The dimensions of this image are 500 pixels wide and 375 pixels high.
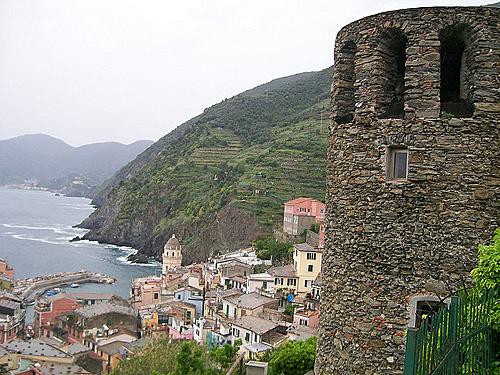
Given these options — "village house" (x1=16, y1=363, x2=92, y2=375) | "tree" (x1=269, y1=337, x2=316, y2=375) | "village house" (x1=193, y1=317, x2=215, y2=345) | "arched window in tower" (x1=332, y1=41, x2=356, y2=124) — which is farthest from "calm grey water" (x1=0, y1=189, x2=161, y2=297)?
"arched window in tower" (x1=332, y1=41, x2=356, y2=124)

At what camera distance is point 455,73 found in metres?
7.46

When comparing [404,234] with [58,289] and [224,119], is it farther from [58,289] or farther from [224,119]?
[224,119]

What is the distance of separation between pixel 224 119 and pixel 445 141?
447 ft

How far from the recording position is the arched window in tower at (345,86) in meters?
7.36

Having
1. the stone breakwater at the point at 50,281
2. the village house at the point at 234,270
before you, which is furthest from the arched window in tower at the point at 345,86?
the stone breakwater at the point at 50,281

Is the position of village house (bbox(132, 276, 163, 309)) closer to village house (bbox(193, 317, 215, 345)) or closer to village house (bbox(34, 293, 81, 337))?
village house (bbox(34, 293, 81, 337))

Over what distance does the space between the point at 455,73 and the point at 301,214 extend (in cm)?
6453

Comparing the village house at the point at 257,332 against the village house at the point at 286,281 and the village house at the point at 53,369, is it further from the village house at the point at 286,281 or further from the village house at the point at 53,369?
the village house at the point at 53,369

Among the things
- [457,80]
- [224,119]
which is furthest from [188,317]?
[224,119]

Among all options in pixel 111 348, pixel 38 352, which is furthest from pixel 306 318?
Answer: pixel 38 352

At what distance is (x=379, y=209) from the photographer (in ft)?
21.9

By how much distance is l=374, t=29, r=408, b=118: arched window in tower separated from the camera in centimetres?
690

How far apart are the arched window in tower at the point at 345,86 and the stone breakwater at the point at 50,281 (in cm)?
6841

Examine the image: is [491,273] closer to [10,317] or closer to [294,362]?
[294,362]
